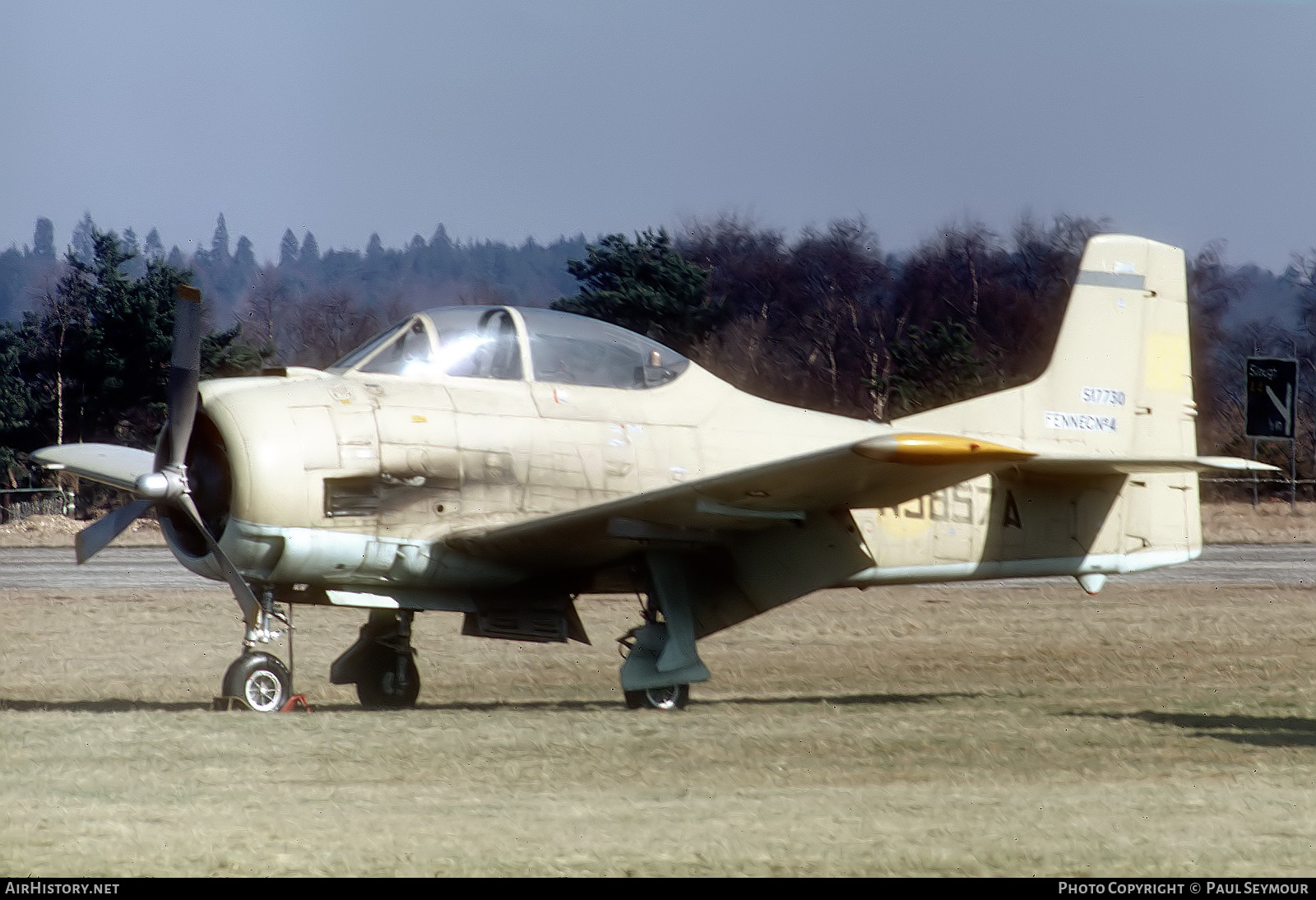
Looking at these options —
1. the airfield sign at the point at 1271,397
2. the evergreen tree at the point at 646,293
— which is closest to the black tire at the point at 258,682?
the airfield sign at the point at 1271,397

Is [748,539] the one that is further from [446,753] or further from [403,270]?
[403,270]

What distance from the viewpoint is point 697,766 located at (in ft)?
26.5

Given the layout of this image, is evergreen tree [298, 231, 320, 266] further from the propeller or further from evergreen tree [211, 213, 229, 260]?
the propeller

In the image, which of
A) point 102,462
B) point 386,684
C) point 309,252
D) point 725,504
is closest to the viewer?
point 725,504

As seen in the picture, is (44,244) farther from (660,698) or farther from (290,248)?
(660,698)

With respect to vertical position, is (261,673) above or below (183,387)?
below

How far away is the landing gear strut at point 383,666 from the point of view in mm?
11609

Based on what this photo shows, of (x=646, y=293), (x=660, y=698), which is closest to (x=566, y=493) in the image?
(x=660, y=698)

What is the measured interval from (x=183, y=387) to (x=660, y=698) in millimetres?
3937

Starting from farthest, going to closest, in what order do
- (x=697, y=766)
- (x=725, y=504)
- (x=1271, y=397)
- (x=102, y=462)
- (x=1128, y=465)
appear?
(x=1271, y=397), (x=102, y=462), (x=1128, y=465), (x=725, y=504), (x=697, y=766)

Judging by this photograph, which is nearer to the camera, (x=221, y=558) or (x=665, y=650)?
(x=221, y=558)

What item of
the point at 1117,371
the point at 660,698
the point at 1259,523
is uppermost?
the point at 1117,371

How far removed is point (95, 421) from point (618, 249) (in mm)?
16570
